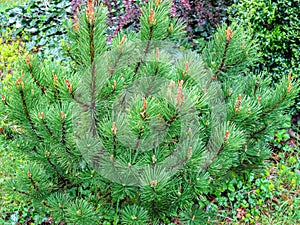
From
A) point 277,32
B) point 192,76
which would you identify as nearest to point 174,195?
point 192,76

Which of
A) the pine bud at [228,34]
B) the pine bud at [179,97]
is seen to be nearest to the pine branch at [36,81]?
the pine bud at [179,97]

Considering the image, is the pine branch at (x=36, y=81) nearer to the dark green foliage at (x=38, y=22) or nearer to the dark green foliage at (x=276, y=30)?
the dark green foliage at (x=276, y=30)

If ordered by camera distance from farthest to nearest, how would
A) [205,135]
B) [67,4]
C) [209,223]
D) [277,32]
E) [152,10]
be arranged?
[67,4], [277,32], [209,223], [205,135], [152,10]

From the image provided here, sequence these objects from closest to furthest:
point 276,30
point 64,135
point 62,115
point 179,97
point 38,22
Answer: point 179,97 → point 62,115 → point 64,135 → point 276,30 → point 38,22

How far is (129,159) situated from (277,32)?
1847 mm

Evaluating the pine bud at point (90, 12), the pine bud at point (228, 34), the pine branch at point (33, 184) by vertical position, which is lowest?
the pine branch at point (33, 184)

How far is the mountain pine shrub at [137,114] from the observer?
1637 mm

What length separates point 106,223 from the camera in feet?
8.23

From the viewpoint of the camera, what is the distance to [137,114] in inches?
59.4

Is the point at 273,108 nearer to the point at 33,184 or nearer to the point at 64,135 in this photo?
the point at 64,135

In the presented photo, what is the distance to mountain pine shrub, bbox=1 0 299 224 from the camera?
1637mm

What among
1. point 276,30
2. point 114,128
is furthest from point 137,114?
point 276,30

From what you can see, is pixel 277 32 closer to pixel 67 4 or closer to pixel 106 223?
pixel 106 223

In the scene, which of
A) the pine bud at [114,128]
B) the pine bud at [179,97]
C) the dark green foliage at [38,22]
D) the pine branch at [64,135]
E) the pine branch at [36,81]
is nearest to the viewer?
the pine bud at [179,97]
